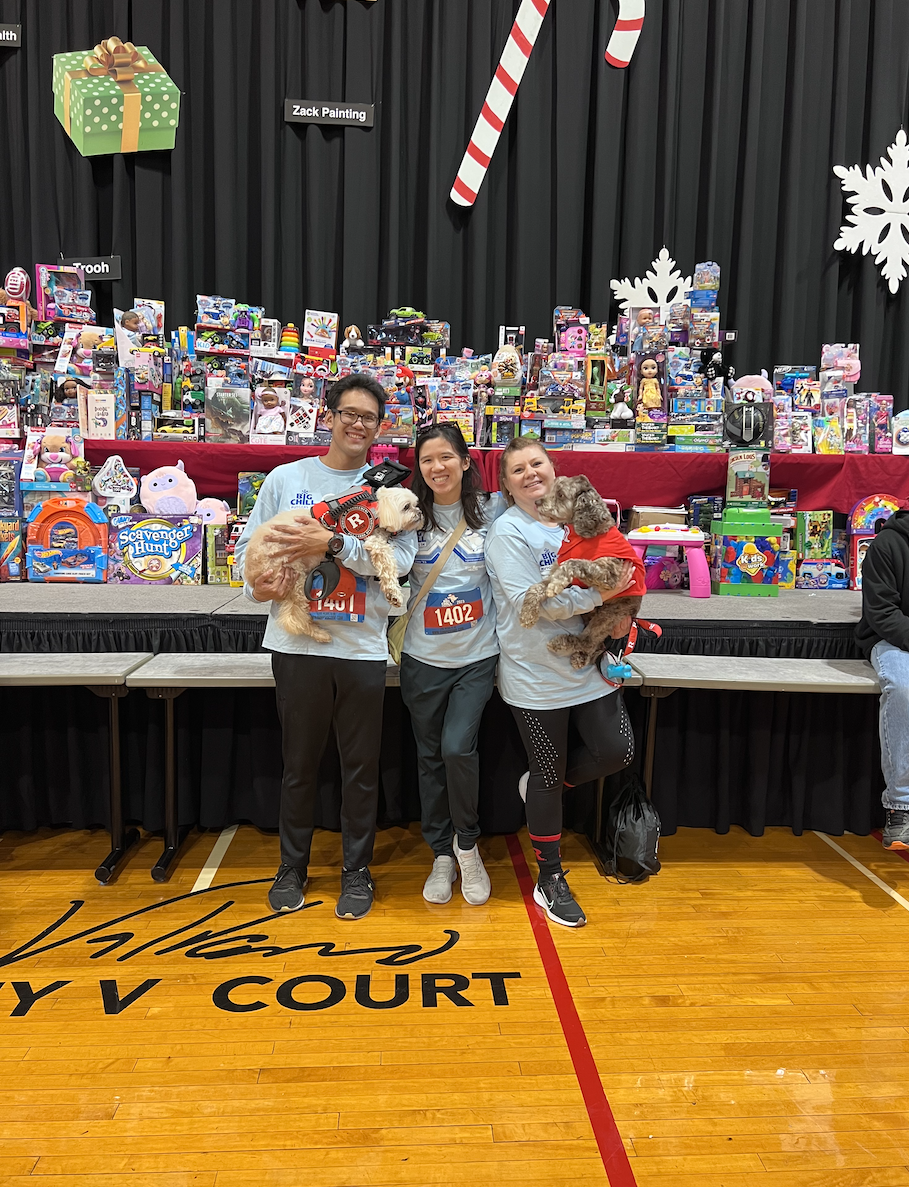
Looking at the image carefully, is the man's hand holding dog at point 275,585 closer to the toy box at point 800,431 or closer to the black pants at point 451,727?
the black pants at point 451,727

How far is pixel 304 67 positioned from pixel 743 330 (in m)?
2.95

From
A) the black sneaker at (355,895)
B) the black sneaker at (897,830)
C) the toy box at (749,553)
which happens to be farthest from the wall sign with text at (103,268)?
the black sneaker at (897,830)

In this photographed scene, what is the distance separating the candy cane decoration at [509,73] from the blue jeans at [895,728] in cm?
341

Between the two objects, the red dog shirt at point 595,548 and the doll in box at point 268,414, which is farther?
the doll in box at point 268,414

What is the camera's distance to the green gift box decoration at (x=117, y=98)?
4254mm

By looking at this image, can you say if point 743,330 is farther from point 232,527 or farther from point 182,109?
point 182,109

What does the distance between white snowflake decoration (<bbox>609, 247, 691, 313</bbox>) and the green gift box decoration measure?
2.68 meters

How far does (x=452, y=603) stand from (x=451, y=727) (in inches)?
14.5

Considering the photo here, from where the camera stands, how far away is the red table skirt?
3492 millimetres

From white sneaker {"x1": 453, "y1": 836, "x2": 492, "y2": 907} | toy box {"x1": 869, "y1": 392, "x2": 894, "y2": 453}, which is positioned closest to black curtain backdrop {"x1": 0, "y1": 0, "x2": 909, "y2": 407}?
toy box {"x1": 869, "y1": 392, "x2": 894, "y2": 453}

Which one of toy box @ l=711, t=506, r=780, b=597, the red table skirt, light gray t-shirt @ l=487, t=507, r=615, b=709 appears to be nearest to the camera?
light gray t-shirt @ l=487, t=507, r=615, b=709

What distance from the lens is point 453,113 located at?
4.43 metres

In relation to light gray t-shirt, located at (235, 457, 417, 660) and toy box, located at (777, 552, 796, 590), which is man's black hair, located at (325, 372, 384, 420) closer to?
light gray t-shirt, located at (235, 457, 417, 660)
